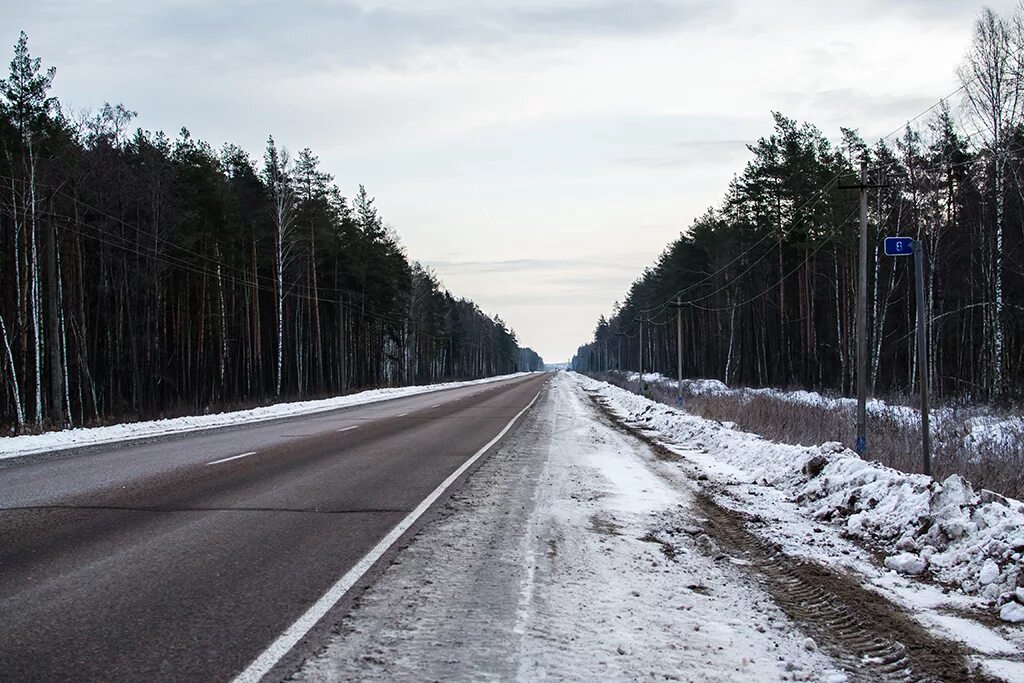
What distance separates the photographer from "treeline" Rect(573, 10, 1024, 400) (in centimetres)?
2297

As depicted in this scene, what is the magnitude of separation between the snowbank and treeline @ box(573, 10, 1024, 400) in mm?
10151

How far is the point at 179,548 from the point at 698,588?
4479mm

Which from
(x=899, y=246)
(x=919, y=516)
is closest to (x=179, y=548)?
(x=919, y=516)

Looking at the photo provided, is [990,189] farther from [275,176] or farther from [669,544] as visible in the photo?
[275,176]

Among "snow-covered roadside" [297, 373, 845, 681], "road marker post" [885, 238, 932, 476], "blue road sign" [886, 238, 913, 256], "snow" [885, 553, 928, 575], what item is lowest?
"snow" [885, 553, 928, 575]

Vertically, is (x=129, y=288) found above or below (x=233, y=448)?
above

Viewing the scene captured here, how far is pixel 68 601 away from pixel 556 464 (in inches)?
347

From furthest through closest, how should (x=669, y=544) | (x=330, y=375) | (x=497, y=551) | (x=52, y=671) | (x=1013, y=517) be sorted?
(x=330, y=375)
(x=669, y=544)
(x=497, y=551)
(x=1013, y=517)
(x=52, y=671)

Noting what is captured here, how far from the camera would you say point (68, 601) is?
196 inches

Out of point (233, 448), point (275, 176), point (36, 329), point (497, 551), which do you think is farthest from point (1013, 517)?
point (275, 176)

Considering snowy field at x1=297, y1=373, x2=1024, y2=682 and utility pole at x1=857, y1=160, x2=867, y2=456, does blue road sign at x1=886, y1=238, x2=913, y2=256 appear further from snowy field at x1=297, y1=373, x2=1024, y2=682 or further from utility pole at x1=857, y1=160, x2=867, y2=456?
utility pole at x1=857, y1=160, x2=867, y2=456

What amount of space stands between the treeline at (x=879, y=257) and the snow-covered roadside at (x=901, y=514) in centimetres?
997

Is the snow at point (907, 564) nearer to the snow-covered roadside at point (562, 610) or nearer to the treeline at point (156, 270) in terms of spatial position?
the snow-covered roadside at point (562, 610)

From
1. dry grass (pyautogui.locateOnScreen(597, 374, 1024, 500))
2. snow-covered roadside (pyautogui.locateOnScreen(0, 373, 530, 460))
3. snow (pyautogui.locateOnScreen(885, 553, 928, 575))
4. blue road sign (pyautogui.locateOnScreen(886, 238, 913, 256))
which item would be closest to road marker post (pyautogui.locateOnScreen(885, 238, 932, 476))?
blue road sign (pyautogui.locateOnScreen(886, 238, 913, 256))
